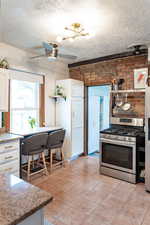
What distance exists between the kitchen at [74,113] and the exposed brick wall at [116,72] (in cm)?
2

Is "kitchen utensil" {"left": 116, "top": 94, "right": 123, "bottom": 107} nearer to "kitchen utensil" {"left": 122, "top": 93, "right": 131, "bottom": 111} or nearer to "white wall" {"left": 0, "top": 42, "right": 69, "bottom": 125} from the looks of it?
"kitchen utensil" {"left": 122, "top": 93, "right": 131, "bottom": 111}

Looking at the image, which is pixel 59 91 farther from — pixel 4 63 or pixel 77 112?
pixel 4 63

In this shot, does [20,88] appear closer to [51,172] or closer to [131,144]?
[51,172]

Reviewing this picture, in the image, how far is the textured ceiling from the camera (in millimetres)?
1921

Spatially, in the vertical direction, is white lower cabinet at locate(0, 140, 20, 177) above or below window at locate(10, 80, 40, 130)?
below

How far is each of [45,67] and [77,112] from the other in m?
1.46

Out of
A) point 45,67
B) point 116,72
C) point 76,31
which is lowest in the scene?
point 116,72

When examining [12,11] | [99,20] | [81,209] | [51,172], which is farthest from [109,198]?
[12,11]

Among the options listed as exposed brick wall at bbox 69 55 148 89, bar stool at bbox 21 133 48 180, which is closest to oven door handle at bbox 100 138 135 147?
bar stool at bbox 21 133 48 180

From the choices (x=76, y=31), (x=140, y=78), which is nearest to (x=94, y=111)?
(x=140, y=78)

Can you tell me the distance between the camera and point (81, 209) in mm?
2162

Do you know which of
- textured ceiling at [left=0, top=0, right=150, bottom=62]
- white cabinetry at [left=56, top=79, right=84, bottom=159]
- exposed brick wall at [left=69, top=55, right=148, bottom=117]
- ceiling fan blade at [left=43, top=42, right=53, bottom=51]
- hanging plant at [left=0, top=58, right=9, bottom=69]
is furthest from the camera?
white cabinetry at [left=56, top=79, right=84, bottom=159]

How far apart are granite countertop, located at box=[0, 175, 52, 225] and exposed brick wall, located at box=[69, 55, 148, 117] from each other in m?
3.03

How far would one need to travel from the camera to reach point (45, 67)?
4.03m
